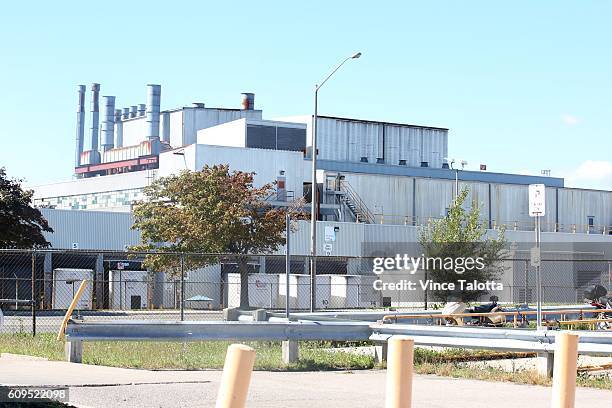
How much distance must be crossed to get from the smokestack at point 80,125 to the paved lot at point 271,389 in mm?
108226

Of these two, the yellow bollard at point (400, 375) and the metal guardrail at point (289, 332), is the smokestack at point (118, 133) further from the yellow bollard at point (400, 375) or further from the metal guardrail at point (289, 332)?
the yellow bollard at point (400, 375)

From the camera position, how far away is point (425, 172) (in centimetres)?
8906

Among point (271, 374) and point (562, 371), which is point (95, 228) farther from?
point (562, 371)

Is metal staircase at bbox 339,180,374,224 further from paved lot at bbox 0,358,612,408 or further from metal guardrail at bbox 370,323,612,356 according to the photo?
paved lot at bbox 0,358,612,408

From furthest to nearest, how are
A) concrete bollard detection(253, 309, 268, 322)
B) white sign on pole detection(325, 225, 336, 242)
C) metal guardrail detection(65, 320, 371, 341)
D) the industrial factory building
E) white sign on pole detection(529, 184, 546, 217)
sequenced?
the industrial factory building → white sign on pole detection(325, 225, 336, 242) → concrete bollard detection(253, 309, 268, 322) → white sign on pole detection(529, 184, 546, 217) → metal guardrail detection(65, 320, 371, 341)

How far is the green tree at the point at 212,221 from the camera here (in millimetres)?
47625

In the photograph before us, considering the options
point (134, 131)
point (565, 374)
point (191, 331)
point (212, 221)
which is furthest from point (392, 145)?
point (565, 374)

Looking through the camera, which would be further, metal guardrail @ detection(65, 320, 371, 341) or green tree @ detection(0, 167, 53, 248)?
green tree @ detection(0, 167, 53, 248)

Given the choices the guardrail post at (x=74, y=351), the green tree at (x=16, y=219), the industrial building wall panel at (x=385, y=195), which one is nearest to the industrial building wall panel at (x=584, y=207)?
the industrial building wall panel at (x=385, y=195)

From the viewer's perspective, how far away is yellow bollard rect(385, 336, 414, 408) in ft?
22.1

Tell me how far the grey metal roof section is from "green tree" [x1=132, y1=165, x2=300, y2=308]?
105 feet

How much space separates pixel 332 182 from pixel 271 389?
56.4 metres

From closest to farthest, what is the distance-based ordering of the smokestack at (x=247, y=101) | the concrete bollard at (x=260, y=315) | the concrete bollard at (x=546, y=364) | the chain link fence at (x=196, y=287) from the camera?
the concrete bollard at (x=546, y=364)
the concrete bollard at (x=260, y=315)
the chain link fence at (x=196, y=287)
the smokestack at (x=247, y=101)

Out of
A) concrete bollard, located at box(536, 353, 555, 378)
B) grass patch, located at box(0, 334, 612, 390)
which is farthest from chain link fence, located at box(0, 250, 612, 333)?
concrete bollard, located at box(536, 353, 555, 378)
